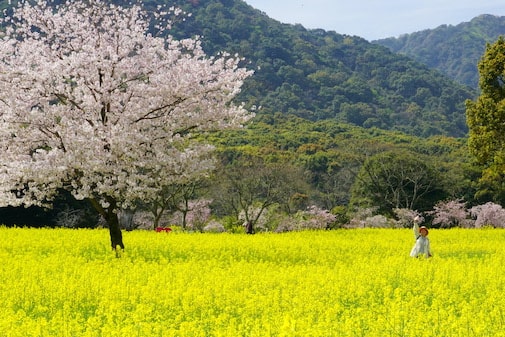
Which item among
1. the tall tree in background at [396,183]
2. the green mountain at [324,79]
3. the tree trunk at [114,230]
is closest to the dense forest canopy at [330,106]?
the green mountain at [324,79]

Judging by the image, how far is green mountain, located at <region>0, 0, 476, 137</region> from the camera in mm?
128625

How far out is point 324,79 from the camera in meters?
146

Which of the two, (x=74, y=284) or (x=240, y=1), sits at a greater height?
(x=240, y=1)

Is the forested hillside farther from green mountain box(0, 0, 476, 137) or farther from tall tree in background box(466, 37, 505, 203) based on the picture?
tall tree in background box(466, 37, 505, 203)

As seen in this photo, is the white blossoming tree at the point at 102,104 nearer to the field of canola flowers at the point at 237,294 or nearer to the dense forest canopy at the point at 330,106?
the field of canola flowers at the point at 237,294

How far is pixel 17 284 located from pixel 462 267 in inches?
419

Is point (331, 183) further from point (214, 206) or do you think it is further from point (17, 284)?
point (17, 284)

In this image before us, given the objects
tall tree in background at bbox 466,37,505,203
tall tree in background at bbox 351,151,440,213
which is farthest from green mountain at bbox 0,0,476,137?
tall tree in background at bbox 466,37,505,203

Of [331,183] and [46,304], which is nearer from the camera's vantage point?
[46,304]

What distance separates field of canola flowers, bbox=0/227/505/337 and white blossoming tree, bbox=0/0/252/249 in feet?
7.89

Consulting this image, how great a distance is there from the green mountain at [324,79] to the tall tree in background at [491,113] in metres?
81.1

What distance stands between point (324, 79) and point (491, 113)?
117 meters

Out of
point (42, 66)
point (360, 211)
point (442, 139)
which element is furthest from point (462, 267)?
point (442, 139)

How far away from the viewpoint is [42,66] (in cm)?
1909
